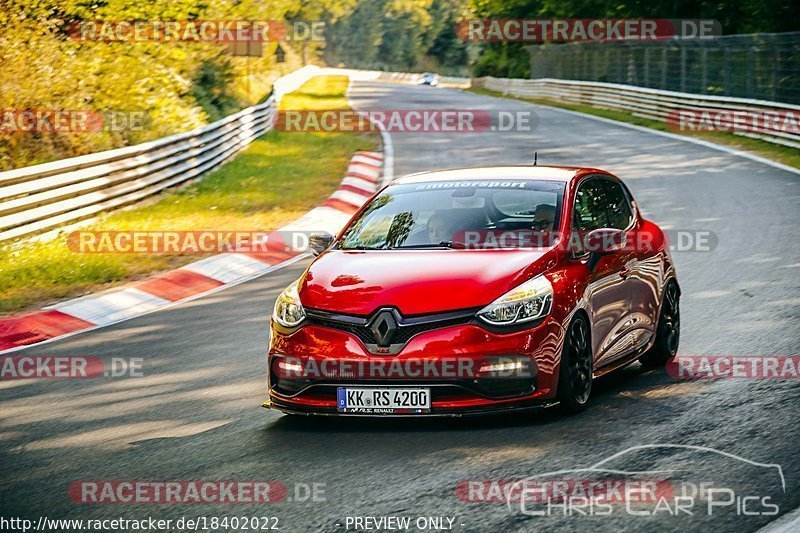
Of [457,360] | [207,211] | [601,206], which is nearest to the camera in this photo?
[457,360]

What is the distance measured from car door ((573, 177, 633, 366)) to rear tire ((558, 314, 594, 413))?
0.19 m

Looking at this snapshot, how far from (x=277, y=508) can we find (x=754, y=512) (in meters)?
2.23

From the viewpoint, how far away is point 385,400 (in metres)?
7.09

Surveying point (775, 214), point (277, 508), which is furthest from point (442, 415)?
point (775, 214)

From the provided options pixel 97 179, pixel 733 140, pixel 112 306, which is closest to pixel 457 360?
pixel 112 306

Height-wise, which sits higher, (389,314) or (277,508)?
(389,314)

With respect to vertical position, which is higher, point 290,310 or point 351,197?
point 290,310

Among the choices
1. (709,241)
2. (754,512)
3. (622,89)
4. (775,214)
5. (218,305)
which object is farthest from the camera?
(622,89)

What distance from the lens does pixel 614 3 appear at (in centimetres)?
6138

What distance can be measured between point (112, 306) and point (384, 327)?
6.66 m

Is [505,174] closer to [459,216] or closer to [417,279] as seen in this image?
[459,216]

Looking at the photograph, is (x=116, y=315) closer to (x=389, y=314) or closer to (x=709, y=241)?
(x=389, y=314)

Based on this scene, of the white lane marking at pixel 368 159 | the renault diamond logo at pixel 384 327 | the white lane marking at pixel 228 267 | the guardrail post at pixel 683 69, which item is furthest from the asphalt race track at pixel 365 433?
the guardrail post at pixel 683 69

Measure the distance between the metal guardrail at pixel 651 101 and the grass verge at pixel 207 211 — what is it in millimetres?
9147
